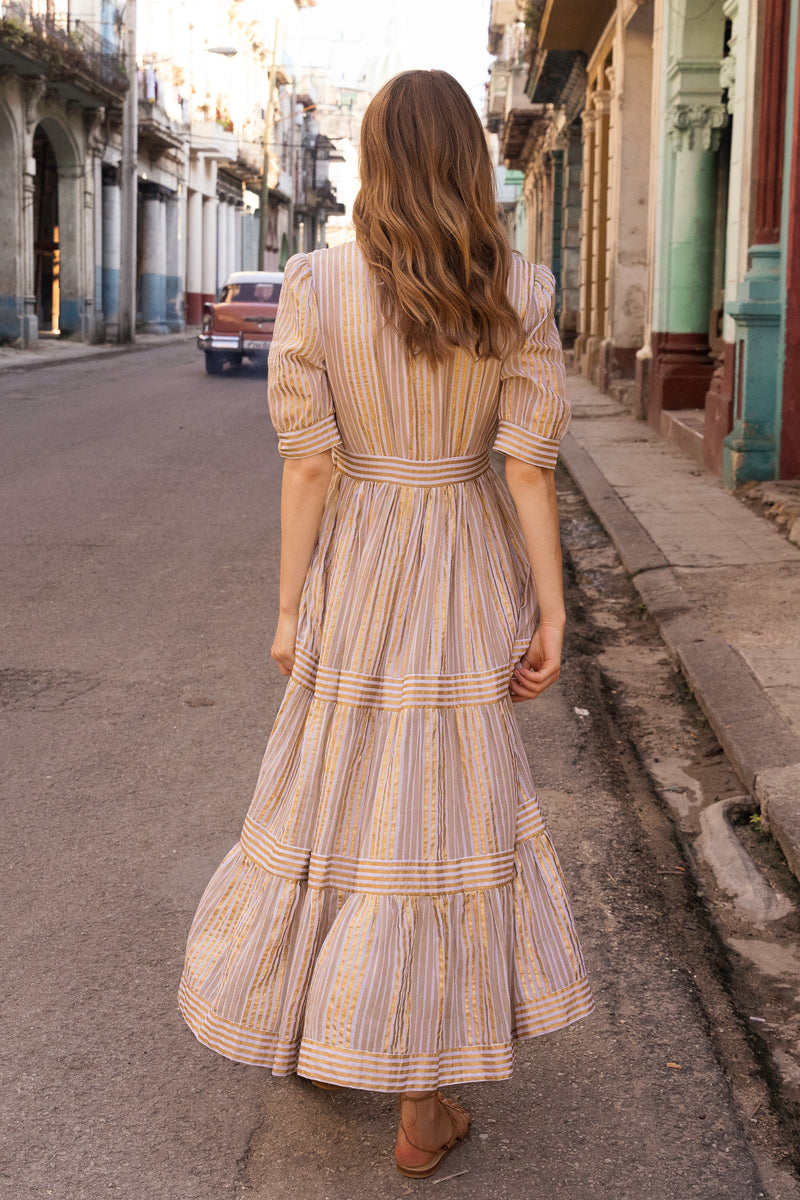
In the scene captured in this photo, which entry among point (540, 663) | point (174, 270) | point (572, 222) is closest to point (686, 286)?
point (540, 663)

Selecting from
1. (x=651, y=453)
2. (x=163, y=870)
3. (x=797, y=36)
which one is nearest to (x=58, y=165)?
(x=651, y=453)

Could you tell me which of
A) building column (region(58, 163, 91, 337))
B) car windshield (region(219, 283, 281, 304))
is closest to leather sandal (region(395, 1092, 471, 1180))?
car windshield (region(219, 283, 281, 304))

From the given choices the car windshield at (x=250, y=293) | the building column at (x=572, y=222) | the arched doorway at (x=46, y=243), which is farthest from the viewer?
the arched doorway at (x=46, y=243)

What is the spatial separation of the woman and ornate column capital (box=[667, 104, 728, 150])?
1133 centimetres

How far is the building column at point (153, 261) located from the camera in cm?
3981

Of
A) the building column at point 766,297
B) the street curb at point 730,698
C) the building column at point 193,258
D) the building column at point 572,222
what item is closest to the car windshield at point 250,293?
the building column at point 572,222

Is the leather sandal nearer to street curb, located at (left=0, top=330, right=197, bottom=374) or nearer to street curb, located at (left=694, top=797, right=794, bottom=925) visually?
street curb, located at (left=694, top=797, right=794, bottom=925)

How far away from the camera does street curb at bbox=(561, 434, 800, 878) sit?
377 cm

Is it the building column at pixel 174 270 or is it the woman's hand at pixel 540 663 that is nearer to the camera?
the woman's hand at pixel 540 663

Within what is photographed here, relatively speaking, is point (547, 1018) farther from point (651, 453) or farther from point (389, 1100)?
point (651, 453)

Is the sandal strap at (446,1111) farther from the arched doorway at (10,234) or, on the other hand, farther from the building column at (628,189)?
the arched doorway at (10,234)

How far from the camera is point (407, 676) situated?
7.27 ft

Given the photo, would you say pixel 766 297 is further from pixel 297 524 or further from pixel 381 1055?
pixel 381 1055

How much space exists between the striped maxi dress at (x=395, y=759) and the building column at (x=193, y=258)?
44929 mm
